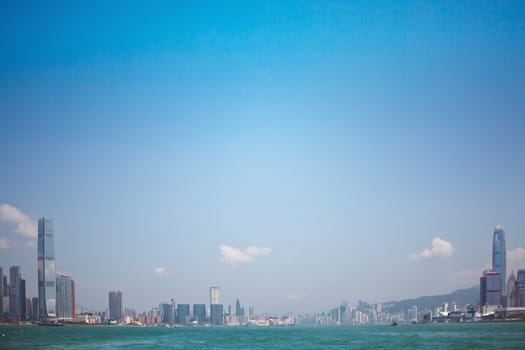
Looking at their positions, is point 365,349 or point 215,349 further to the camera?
point 215,349

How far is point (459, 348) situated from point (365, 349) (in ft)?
32.8

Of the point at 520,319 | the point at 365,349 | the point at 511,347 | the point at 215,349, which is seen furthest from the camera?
the point at 520,319

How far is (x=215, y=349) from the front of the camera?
65688 mm

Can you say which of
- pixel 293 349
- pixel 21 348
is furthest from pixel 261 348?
pixel 21 348

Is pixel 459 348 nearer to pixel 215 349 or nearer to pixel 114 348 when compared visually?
pixel 215 349

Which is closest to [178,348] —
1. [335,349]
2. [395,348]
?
[335,349]

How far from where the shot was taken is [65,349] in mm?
62438

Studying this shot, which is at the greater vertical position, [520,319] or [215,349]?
[215,349]

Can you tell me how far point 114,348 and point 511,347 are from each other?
45.7m

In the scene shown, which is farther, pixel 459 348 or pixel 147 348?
pixel 147 348

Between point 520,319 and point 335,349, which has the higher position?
point 335,349

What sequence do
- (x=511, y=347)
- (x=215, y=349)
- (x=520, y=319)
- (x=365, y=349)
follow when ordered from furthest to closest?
1. (x=520, y=319)
2. (x=215, y=349)
3. (x=365, y=349)
4. (x=511, y=347)

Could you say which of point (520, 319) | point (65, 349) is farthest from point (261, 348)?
point (520, 319)

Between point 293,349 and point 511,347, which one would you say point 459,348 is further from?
point 293,349
